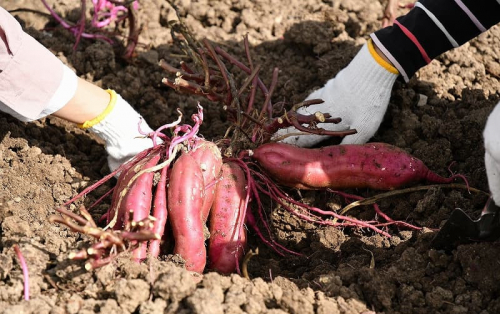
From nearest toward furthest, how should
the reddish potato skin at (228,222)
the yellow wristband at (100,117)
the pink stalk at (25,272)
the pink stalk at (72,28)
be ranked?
the pink stalk at (25,272), the reddish potato skin at (228,222), the yellow wristband at (100,117), the pink stalk at (72,28)

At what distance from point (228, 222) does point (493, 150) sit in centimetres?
105

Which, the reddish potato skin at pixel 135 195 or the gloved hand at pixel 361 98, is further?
the gloved hand at pixel 361 98

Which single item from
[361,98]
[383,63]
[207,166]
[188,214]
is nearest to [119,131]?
[207,166]

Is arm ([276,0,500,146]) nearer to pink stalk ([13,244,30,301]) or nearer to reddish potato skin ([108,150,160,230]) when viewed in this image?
reddish potato skin ([108,150,160,230])

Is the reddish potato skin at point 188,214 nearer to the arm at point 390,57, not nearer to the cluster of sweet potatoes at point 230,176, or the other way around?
the cluster of sweet potatoes at point 230,176

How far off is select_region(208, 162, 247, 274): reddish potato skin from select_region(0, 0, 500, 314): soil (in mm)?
99

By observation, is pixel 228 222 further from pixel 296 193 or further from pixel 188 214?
pixel 296 193

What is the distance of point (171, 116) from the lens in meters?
2.80

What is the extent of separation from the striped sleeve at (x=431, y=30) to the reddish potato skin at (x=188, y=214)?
3.46 ft

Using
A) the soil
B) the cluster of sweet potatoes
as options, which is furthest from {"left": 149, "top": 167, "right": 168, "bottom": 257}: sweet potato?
the soil

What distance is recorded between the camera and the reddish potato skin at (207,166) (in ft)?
7.30

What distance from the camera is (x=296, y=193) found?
2510 millimetres

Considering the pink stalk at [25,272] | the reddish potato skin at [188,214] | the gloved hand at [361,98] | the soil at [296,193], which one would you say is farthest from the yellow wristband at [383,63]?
the pink stalk at [25,272]

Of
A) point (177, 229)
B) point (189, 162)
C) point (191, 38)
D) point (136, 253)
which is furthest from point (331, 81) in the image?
point (136, 253)
